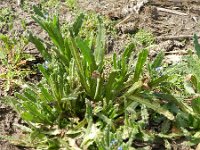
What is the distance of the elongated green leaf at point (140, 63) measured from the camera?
2332 mm

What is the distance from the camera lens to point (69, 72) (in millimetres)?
2506

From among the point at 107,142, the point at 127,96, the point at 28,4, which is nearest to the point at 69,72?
the point at 127,96

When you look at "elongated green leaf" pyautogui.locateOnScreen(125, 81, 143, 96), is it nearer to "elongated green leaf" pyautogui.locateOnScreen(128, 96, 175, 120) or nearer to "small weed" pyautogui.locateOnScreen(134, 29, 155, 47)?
"elongated green leaf" pyautogui.locateOnScreen(128, 96, 175, 120)

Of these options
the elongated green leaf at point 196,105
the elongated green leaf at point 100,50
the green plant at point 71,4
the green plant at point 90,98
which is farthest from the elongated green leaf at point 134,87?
the green plant at point 71,4

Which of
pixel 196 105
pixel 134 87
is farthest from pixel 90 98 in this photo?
pixel 196 105

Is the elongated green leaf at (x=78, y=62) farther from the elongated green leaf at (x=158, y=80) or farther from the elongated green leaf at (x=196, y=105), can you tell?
the elongated green leaf at (x=196, y=105)

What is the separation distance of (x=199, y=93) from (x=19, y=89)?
1157mm

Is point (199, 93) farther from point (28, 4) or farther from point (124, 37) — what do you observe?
point (28, 4)

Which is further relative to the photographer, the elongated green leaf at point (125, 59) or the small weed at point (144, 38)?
the small weed at point (144, 38)

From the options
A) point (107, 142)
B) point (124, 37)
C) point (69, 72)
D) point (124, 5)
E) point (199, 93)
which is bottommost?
point (107, 142)

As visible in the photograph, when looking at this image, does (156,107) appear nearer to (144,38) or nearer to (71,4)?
(144,38)

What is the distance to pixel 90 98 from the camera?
2574mm

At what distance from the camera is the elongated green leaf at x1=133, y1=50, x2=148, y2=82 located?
2.33 meters

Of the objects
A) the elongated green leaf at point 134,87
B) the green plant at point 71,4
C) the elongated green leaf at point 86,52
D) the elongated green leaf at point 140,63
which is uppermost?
the green plant at point 71,4
